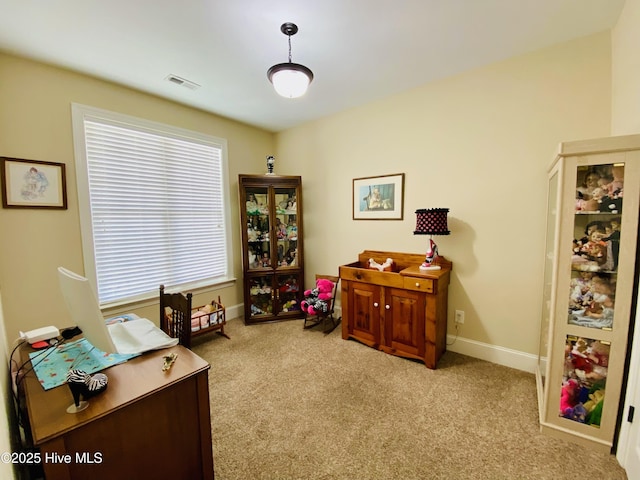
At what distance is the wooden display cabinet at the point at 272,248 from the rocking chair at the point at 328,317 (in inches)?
10.5

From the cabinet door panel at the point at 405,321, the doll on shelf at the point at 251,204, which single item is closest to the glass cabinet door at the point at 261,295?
the doll on shelf at the point at 251,204

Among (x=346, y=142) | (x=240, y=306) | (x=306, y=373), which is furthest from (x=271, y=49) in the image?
(x=240, y=306)

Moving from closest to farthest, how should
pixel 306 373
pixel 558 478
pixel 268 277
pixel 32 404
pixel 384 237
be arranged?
pixel 32 404, pixel 558 478, pixel 306 373, pixel 384 237, pixel 268 277

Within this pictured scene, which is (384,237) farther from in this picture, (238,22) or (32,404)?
(32,404)

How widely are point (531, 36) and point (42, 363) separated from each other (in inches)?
144

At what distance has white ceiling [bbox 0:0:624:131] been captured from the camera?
5.51 ft

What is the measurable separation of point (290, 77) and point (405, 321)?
228cm

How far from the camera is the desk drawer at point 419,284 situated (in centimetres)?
235

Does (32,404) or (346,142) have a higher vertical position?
(346,142)

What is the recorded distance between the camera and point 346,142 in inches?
132

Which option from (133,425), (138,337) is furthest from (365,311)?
(133,425)

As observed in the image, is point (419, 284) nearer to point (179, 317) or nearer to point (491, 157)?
point (491, 157)

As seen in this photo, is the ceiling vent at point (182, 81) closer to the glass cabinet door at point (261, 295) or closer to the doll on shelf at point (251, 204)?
the doll on shelf at point (251, 204)

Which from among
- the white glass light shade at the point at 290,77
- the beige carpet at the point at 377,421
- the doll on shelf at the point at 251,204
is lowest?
the beige carpet at the point at 377,421
